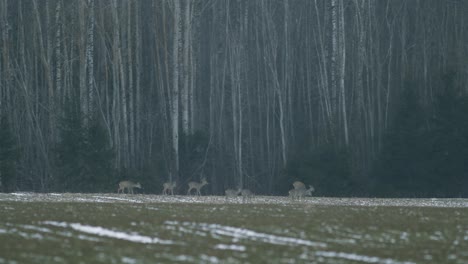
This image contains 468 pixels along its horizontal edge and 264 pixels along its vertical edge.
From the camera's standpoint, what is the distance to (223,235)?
15.7m

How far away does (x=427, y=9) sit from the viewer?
180 feet

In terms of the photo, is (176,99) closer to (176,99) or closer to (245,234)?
(176,99)

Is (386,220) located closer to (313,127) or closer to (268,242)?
(268,242)

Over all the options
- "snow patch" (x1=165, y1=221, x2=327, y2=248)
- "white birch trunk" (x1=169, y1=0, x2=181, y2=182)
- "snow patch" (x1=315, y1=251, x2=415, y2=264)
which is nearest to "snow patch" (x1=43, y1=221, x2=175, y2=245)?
"snow patch" (x1=165, y1=221, x2=327, y2=248)

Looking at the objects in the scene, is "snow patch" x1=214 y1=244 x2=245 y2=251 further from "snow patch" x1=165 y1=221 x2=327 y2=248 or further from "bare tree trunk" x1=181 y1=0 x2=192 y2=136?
"bare tree trunk" x1=181 y1=0 x2=192 y2=136

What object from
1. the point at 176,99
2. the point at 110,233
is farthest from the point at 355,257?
the point at 176,99

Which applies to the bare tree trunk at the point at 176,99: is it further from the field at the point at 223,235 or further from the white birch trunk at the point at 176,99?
the field at the point at 223,235

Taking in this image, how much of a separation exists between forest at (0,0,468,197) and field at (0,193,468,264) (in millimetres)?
15911

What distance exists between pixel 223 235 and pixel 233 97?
1287 inches

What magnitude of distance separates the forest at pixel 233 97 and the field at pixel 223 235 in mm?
15911

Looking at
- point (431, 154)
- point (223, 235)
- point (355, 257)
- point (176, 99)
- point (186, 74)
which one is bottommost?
point (355, 257)

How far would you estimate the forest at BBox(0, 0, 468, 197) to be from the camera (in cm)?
3756

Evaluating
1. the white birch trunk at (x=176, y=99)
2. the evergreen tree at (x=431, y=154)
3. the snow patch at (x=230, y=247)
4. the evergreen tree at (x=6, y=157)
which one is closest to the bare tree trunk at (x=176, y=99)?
the white birch trunk at (x=176, y=99)

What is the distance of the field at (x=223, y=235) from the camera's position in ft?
44.5
